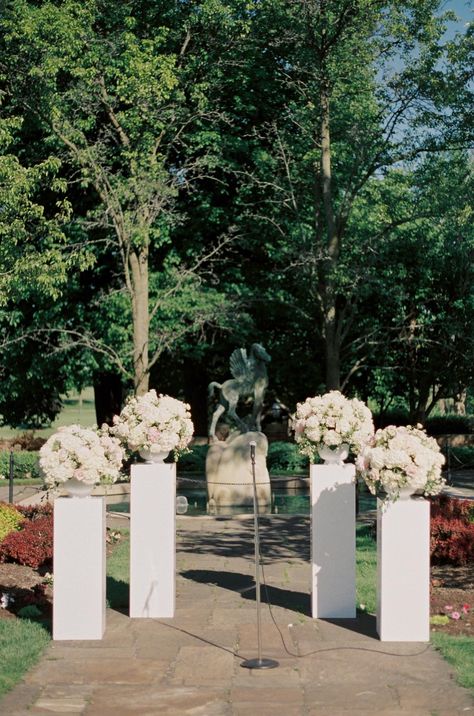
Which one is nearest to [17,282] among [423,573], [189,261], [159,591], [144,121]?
[144,121]

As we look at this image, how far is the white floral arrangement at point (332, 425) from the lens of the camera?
996cm

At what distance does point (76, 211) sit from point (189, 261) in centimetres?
328

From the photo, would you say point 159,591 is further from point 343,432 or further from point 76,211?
point 76,211

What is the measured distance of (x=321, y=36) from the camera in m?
24.8

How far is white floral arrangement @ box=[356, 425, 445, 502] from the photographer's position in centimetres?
890

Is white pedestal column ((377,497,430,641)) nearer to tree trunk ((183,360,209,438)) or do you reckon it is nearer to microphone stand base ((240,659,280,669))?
microphone stand base ((240,659,280,669))

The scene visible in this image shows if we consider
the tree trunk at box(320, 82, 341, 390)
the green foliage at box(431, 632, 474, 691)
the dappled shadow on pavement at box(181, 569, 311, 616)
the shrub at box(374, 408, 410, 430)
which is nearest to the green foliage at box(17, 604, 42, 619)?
the dappled shadow on pavement at box(181, 569, 311, 616)

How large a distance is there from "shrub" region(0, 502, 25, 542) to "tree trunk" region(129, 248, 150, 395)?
8720 millimetres

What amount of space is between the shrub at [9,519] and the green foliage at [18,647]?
4882 millimetres

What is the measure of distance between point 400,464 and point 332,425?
1.23 meters

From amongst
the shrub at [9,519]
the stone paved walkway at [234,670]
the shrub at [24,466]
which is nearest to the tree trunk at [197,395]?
the shrub at [24,466]

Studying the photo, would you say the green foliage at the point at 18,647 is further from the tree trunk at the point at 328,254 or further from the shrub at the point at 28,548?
the tree trunk at the point at 328,254

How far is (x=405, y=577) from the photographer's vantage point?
8.98 metres

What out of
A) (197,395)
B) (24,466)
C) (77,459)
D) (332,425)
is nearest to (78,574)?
(77,459)
